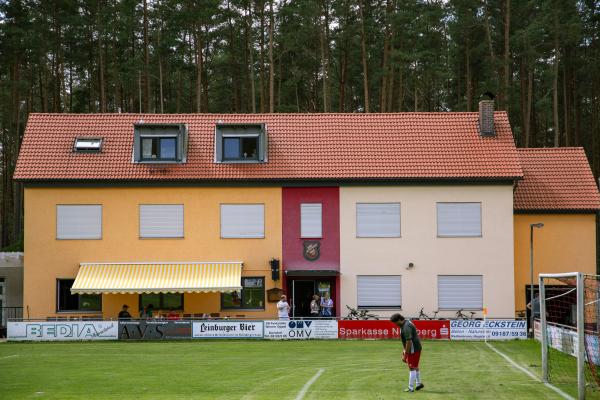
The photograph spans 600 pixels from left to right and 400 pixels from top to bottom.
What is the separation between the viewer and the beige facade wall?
42938mm

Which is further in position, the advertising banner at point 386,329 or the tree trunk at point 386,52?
the tree trunk at point 386,52

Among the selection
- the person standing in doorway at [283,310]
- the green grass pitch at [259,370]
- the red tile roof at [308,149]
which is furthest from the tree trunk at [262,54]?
the green grass pitch at [259,370]

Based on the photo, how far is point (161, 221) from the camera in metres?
43.3

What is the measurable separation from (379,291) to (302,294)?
345 centimetres

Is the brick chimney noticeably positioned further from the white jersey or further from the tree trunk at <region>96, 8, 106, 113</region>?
the tree trunk at <region>96, 8, 106, 113</region>

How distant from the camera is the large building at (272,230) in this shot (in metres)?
42.8

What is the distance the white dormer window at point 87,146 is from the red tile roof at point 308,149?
1.06 ft

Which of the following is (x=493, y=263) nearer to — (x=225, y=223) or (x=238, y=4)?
(x=225, y=223)

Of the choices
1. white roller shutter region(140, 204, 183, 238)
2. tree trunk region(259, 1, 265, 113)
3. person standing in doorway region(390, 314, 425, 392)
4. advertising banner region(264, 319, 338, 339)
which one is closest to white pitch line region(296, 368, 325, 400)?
person standing in doorway region(390, 314, 425, 392)

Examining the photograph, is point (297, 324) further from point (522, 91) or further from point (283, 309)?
point (522, 91)

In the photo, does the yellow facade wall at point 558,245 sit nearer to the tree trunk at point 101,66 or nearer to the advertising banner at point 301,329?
the advertising banner at point 301,329

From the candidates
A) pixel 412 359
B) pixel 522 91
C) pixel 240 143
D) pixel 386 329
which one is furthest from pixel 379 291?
pixel 522 91

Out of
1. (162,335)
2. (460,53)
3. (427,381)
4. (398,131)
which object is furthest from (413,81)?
(427,381)

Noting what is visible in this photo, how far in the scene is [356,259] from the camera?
43188 millimetres
